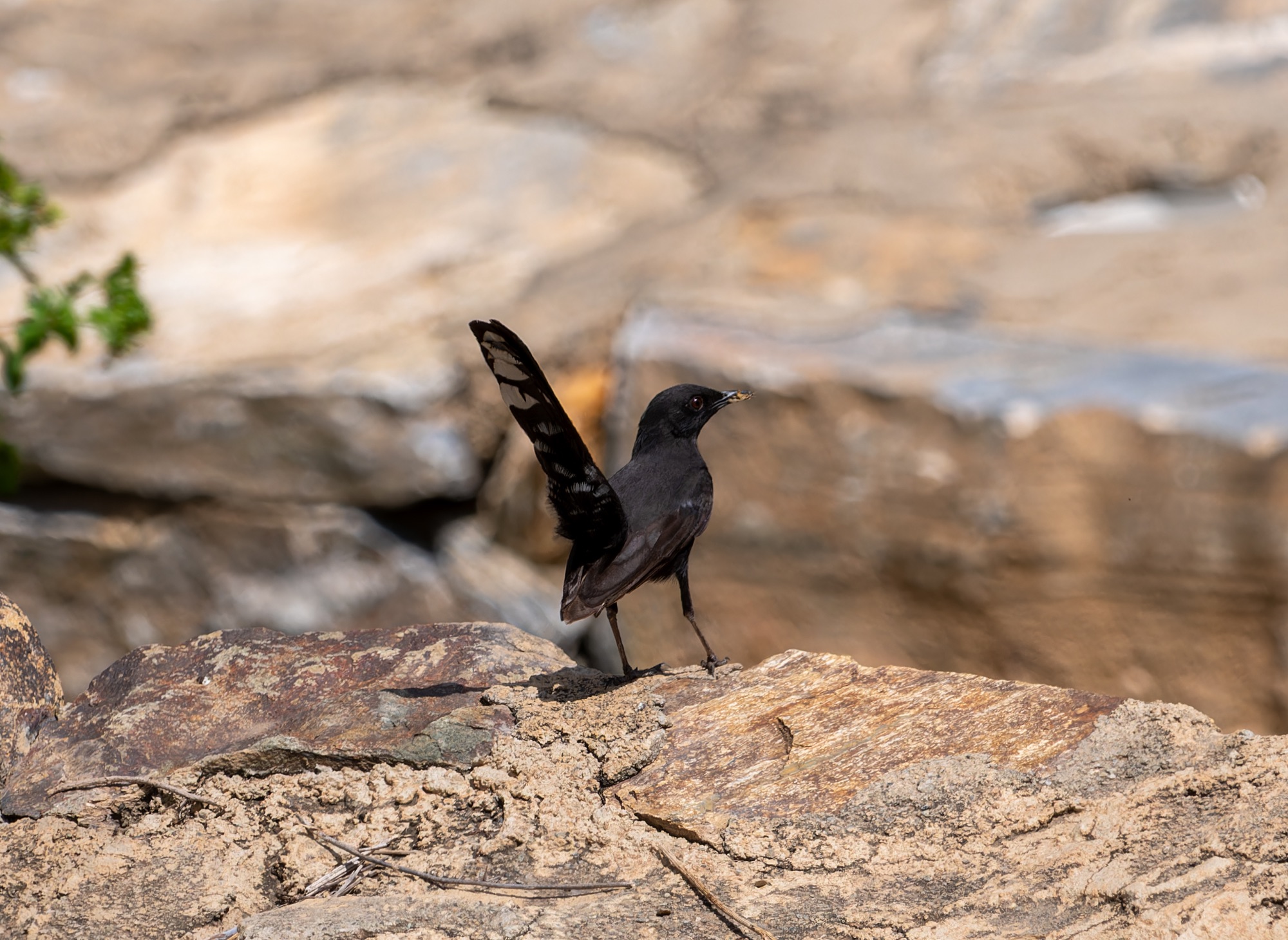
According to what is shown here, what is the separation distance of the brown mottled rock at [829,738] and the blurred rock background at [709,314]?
3881 mm

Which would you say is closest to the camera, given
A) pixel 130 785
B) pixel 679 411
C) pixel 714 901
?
pixel 714 901

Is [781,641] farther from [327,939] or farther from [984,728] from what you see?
[327,939]

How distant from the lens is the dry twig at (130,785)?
300 centimetres

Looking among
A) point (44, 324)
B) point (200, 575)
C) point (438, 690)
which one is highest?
point (44, 324)

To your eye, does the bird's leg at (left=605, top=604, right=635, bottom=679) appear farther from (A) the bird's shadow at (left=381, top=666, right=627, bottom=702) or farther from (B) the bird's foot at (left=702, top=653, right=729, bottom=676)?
(B) the bird's foot at (left=702, top=653, right=729, bottom=676)

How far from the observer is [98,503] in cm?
941

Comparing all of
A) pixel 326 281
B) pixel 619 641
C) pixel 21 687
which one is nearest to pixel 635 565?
pixel 619 641

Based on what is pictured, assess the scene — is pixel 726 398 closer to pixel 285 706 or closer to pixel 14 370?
pixel 285 706

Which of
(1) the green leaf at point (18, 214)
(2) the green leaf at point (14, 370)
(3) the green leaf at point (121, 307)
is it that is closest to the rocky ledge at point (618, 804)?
(2) the green leaf at point (14, 370)

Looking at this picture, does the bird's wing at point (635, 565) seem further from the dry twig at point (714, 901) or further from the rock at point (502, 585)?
the rock at point (502, 585)

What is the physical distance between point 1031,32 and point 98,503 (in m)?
8.07

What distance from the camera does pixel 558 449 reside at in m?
3.40

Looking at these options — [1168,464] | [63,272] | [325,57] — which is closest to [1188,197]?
[1168,464]

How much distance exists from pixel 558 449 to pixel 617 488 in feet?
2.15
